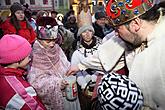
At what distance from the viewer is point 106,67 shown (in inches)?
93.7

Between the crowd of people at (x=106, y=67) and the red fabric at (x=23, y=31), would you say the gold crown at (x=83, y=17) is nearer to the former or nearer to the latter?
the red fabric at (x=23, y=31)

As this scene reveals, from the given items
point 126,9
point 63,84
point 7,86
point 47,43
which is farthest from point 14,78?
point 126,9

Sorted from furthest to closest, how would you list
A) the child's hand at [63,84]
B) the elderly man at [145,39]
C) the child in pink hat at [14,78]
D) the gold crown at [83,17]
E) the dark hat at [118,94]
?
1. the gold crown at [83,17]
2. the child's hand at [63,84]
3. the child in pink hat at [14,78]
4. the elderly man at [145,39]
5. the dark hat at [118,94]

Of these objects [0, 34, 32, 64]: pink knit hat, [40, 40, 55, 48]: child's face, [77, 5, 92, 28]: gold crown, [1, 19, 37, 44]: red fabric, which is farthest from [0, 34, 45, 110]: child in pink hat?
[77, 5, 92, 28]: gold crown

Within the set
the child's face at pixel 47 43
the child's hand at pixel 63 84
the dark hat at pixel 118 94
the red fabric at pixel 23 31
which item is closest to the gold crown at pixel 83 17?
the red fabric at pixel 23 31

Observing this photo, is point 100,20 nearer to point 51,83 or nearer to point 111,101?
point 51,83

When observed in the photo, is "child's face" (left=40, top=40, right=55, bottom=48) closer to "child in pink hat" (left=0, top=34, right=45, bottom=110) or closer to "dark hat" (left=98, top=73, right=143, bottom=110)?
"child in pink hat" (left=0, top=34, right=45, bottom=110)

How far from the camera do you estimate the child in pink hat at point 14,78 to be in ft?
7.60

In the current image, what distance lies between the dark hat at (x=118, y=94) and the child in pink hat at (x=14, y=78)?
3.19ft

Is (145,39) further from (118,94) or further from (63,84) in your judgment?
(63,84)

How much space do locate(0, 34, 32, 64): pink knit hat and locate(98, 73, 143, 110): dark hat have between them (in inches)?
44.1

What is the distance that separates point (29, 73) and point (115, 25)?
127cm

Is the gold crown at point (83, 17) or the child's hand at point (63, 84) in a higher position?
the gold crown at point (83, 17)

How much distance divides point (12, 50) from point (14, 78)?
25cm
